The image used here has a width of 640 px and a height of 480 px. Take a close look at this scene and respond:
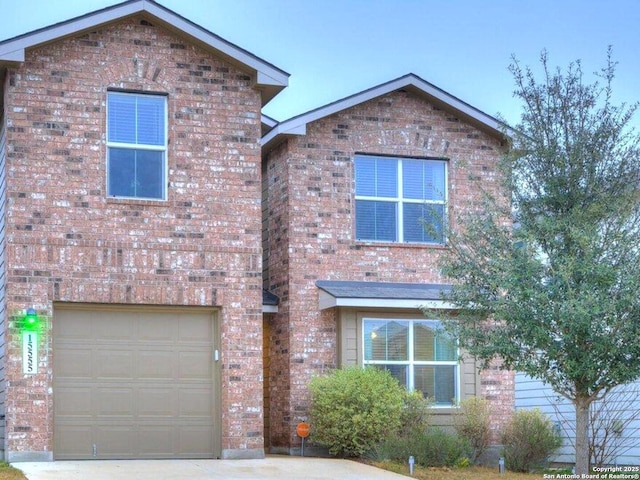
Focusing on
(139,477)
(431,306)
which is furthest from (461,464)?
(139,477)

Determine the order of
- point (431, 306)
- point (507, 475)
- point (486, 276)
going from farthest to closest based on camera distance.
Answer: point (431, 306) → point (507, 475) → point (486, 276)

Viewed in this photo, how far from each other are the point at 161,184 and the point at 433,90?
567cm

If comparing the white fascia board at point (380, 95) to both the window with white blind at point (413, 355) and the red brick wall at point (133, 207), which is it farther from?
the window with white blind at point (413, 355)

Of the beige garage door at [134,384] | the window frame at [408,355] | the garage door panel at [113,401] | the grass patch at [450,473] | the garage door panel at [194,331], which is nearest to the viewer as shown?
the grass patch at [450,473]

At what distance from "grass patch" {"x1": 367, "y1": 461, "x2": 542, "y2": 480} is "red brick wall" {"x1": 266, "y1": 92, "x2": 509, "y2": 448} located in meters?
2.87

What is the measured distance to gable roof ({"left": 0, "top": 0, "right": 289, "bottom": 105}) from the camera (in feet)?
54.6

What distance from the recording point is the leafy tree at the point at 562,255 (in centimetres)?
1380

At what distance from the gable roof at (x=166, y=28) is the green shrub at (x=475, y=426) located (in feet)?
21.0

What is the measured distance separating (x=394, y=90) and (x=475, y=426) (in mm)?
6330

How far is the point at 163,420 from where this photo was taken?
17.5 meters

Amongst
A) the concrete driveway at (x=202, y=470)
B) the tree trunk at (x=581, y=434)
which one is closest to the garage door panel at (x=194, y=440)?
the concrete driveway at (x=202, y=470)

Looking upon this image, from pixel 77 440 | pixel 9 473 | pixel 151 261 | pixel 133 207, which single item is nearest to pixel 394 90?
pixel 133 207

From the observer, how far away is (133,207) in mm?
17391

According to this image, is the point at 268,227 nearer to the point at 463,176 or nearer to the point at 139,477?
the point at 463,176
